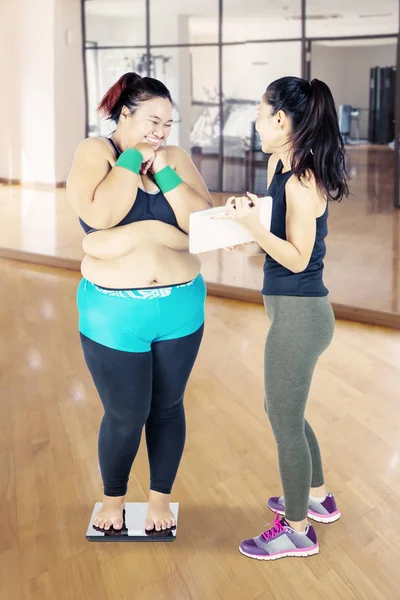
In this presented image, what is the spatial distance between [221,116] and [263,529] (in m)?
9.12

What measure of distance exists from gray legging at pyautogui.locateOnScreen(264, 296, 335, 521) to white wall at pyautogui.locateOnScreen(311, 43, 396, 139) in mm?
19995

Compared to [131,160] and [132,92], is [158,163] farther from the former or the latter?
[132,92]

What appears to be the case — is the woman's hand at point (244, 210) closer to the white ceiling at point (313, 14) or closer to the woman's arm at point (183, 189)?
the woman's arm at point (183, 189)

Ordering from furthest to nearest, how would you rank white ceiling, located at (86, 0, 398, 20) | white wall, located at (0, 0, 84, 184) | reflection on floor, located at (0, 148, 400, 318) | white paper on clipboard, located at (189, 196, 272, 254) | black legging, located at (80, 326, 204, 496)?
white wall, located at (0, 0, 84, 184), white ceiling, located at (86, 0, 398, 20), reflection on floor, located at (0, 148, 400, 318), black legging, located at (80, 326, 204, 496), white paper on clipboard, located at (189, 196, 272, 254)

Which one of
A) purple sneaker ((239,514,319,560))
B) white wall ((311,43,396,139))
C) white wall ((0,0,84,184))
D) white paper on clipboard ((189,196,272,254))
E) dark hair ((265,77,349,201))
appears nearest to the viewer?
white paper on clipboard ((189,196,272,254))

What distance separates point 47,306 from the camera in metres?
5.02

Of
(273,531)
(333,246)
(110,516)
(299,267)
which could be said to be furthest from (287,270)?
(333,246)

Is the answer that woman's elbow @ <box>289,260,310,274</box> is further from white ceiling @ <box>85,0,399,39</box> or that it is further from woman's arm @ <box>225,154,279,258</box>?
white ceiling @ <box>85,0,399,39</box>

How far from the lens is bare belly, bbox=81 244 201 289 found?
1.96 metres

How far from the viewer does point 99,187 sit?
1.86m

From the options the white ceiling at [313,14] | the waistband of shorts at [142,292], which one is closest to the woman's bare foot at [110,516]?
the waistband of shorts at [142,292]

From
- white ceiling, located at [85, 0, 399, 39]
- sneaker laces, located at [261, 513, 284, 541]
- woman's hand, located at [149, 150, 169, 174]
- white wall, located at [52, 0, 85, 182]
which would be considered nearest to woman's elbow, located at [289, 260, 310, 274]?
woman's hand, located at [149, 150, 169, 174]

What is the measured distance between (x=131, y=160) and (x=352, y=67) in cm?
2117

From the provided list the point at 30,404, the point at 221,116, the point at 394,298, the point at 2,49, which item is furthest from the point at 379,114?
the point at 30,404
